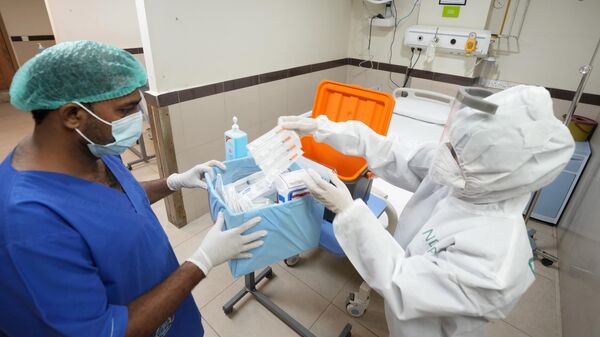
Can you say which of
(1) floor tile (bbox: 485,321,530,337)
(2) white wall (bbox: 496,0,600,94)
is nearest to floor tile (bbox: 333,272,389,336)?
(1) floor tile (bbox: 485,321,530,337)

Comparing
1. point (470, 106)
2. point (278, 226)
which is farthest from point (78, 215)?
point (470, 106)

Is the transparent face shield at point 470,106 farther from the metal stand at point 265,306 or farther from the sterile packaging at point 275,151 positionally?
the metal stand at point 265,306

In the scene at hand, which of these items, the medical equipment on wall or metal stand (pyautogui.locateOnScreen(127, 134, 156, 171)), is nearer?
the medical equipment on wall

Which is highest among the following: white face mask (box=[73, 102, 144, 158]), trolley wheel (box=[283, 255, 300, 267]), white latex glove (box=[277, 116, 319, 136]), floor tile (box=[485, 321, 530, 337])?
white face mask (box=[73, 102, 144, 158])

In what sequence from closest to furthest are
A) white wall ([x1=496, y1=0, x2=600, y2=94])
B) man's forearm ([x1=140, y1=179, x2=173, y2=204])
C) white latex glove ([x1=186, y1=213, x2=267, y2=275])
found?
white latex glove ([x1=186, y1=213, x2=267, y2=275])
man's forearm ([x1=140, y1=179, x2=173, y2=204])
white wall ([x1=496, y1=0, x2=600, y2=94])

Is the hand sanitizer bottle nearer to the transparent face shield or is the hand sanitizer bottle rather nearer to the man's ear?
the man's ear

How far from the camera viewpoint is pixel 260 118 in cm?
245

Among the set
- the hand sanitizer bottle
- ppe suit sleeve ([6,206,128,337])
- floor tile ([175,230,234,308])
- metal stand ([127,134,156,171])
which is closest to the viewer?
ppe suit sleeve ([6,206,128,337])

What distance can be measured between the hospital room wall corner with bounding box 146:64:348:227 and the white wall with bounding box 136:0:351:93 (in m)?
0.08

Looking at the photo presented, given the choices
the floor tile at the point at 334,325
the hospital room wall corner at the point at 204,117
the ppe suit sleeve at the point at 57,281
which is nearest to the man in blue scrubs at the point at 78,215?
the ppe suit sleeve at the point at 57,281

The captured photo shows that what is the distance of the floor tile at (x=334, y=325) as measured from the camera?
1.54 meters

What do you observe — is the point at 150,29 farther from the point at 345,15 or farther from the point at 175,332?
the point at 345,15

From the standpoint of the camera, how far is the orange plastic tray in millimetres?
1398

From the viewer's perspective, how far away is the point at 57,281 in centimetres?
54
